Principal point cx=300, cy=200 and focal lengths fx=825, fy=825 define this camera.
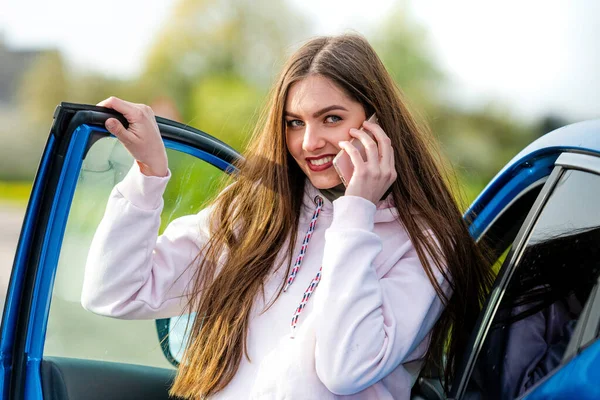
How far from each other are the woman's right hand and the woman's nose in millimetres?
374

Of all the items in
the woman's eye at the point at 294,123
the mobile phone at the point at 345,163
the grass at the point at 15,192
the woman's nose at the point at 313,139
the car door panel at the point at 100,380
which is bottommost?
the car door panel at the point at 100,380

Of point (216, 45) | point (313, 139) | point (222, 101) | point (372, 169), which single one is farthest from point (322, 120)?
point (216, 45)

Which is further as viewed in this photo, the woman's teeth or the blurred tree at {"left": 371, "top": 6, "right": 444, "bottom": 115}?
the blurred tree at {"left": 371, "top": 6, "right": 444, "bottom": 115}

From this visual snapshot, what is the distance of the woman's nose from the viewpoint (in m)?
2.18

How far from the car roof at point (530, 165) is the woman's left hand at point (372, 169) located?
0.38 metres

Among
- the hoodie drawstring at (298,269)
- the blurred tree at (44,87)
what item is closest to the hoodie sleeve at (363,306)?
the hoodie drawstring at (298,269)

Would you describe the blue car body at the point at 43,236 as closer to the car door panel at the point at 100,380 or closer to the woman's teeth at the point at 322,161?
the car door panel at the point at 100,380

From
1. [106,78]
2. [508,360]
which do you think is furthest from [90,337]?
[106,78]

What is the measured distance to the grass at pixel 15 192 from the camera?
16.2 meters

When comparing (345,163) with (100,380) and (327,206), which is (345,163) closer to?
(327,206)

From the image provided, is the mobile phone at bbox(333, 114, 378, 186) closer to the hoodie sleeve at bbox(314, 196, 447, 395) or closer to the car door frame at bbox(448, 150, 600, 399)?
the hoodie sleeve at bbox(314, 196, 447, 395)

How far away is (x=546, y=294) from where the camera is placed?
1.81 m

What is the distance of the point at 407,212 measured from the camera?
217 centimetres

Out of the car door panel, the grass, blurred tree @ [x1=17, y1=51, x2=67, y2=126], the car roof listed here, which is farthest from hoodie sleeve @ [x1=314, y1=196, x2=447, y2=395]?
blurred tree @ [x1=17, y1=51, x2=67, y2=126]
